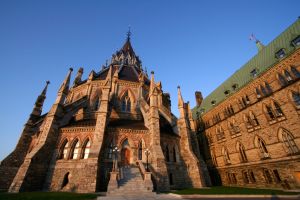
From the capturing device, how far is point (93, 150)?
16.8 meters

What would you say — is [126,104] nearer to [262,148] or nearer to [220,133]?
[220,133]

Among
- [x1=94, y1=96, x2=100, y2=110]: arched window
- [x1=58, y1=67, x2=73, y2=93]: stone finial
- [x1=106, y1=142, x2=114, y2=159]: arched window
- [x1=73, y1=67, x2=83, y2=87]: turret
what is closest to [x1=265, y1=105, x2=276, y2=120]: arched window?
[x1=106, y1=142, x2=114, y2=159]: arched window

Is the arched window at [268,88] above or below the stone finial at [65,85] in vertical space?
below

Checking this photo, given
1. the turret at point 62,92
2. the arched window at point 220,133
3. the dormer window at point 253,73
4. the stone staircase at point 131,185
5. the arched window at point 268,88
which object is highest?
the dormer window at point 253,73

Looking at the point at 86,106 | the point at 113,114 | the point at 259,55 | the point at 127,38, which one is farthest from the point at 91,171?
the point at 127,38

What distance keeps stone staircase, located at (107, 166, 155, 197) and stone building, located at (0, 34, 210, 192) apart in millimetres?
955

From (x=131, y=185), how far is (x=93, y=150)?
561 cm

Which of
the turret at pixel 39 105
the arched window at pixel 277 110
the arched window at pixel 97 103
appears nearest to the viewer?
the arched window at pixel 277 110

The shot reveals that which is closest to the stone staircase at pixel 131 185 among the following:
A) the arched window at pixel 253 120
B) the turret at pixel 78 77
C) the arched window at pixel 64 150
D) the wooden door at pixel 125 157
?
the wooden door at pixel 125 157

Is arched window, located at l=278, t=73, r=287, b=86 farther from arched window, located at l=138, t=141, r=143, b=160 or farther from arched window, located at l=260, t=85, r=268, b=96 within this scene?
arched window, located at l=138, t=141, r=143, b=160

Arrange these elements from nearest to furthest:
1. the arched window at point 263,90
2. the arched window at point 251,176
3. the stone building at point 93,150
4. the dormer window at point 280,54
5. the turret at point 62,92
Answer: the stone building at point 93,150 < the dormer window at point 280,54 < the arched window at point 263,90 < the arched window at point 251,176 < the turret at point 62,92

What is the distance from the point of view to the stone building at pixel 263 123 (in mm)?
17766

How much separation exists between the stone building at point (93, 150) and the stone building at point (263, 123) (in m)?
5.77

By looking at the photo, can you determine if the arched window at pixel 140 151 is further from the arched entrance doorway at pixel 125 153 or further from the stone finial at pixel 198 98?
the stone finial at pixel 198 98
